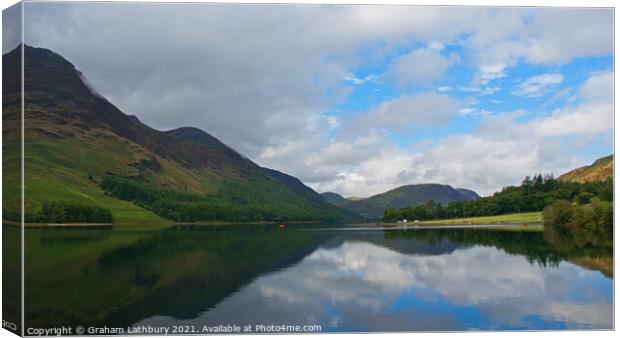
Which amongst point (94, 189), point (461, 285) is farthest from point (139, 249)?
point (94, 189)

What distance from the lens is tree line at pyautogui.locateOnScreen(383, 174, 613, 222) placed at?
30938 millimetres

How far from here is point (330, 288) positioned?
74.5 ft

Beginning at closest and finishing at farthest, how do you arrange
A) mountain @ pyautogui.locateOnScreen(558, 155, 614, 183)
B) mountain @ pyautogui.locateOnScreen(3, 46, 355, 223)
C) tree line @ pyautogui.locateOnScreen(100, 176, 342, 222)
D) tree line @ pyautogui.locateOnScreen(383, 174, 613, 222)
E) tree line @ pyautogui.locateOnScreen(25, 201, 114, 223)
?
mountain @ pyautogui.locateOnScreen(558, 155, 614, 183) → tree line @ pyautogui.locateOnScreen(383, 174, 613, 222) → tree line @ pyautogui.locateOnScreen(25, 201, 114, 223) → mountain @ pyautogui.locateOnScreen(3, 46, 355, 223) → tree line @ pyautogui.locateOnScreen(100, 176, 342, 222)

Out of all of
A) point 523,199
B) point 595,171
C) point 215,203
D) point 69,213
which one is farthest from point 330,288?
point 215,203

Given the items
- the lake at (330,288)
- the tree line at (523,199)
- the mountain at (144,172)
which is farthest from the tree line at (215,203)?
→ the lake at (330,288)

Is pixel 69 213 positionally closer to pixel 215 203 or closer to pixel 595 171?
pixel 215 203

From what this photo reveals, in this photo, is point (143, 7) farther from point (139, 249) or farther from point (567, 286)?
point (139, 249)

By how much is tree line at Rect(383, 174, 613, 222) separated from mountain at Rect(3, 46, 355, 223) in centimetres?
2405

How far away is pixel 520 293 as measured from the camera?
2147cm

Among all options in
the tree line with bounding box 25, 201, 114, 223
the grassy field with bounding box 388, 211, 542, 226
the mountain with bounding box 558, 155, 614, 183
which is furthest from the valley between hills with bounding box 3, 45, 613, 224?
the grassy field with bounding box 388, 211, 542, 226

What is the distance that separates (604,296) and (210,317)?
14663mm

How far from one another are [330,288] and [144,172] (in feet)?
383

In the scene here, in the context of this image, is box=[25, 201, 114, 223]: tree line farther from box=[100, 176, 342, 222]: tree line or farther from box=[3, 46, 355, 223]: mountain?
box=[100, 176, 342, 222]: tree line

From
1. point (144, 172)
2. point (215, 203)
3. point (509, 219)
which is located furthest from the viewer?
point (144, 172)
